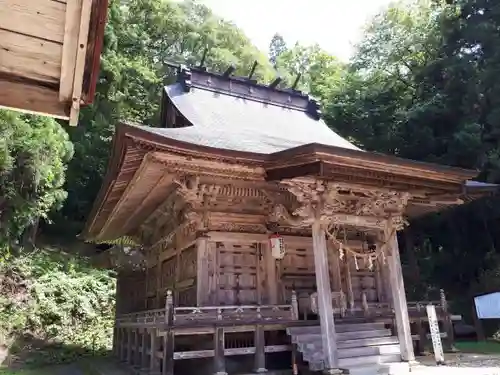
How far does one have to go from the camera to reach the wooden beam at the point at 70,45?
7.55ft

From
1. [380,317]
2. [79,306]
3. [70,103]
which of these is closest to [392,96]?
[380,317]

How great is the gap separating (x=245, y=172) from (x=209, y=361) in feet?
11.9

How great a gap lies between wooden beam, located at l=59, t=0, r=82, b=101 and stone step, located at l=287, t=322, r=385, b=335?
6.59 m

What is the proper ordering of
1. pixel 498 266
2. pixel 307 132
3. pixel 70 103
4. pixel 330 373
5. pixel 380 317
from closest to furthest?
pixel 70 103, pixel 330 373, pixel 380 317, pixel 307 132, pixel 498 266

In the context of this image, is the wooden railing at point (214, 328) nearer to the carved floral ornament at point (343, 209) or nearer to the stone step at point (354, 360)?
the stone step at point (354, 360)

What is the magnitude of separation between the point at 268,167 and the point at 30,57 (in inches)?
218

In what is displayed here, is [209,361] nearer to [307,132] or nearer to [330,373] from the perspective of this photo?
[330,373]

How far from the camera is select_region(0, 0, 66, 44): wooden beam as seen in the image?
85.5 inches

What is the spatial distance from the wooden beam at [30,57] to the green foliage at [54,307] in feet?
42.4

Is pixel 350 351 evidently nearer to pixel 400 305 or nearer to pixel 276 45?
pixel 400 305

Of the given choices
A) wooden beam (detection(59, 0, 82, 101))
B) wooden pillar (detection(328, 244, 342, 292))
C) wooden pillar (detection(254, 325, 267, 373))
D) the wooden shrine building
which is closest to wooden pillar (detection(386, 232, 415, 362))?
the wooden shrine building

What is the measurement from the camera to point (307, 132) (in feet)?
42.3

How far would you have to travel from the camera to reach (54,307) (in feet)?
50.7

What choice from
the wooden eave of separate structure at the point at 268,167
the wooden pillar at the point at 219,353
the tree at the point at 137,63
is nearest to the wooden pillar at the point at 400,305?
the wooden eave of separate structure at the point at 268,167
